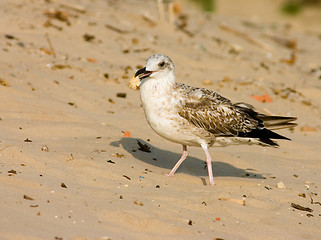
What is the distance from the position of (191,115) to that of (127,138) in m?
1.73

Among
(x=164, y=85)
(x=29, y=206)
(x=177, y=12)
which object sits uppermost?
(x=177, y=12)

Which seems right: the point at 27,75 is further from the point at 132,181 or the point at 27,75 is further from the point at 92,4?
the point at 92,4

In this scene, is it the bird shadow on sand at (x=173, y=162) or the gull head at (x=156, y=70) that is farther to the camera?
the bird shadow on sand at (x=173, y=162)

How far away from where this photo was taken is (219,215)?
19.6ft

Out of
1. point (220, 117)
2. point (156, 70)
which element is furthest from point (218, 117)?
point (156, 70)

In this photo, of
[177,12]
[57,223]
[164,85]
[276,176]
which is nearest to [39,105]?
[164,85]

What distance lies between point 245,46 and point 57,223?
42.5 ft

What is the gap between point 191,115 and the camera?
23.8 feet

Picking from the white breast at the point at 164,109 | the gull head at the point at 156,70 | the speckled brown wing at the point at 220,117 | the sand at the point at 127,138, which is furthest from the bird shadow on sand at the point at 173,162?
the gull head at the point at 156,70

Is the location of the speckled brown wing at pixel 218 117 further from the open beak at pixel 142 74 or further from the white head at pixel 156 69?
the open beak at pixel 142 74

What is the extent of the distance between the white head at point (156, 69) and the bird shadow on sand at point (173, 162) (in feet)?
4.78

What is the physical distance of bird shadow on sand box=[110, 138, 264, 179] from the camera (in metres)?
8.10

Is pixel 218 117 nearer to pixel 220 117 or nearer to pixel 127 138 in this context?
pixel 220 117

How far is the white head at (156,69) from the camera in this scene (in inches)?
278
